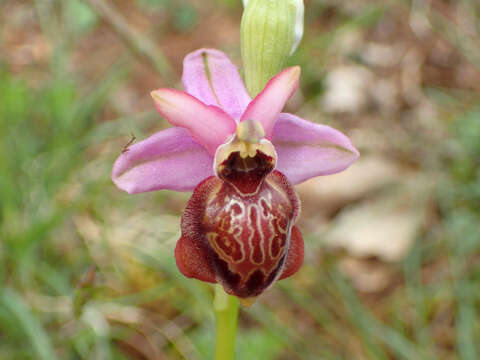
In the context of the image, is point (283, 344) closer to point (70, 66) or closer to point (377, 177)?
point (377, 177)

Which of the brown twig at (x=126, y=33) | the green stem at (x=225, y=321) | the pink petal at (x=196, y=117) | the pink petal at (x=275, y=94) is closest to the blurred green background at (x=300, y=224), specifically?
the brown twig at (x=126, y=33)

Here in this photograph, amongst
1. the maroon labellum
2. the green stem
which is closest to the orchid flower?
the maroon labellum

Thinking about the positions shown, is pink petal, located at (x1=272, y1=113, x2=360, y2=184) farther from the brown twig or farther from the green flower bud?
Result: the brown twig

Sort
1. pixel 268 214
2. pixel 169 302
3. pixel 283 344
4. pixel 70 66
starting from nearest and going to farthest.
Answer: pixel 268 214 → pixel 283 344 → pixel 169 302 → pixel 70 66

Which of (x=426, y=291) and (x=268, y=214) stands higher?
(x=268, y=214)

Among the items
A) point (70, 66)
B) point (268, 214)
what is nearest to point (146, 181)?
point (268, 214)
